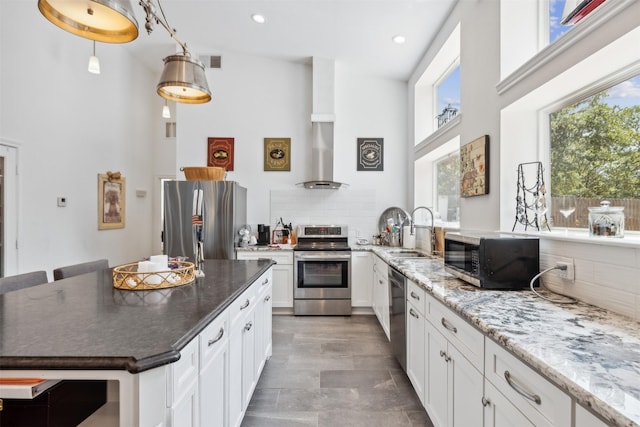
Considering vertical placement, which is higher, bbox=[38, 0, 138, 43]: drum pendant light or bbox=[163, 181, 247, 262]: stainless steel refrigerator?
bbox=[38, 0, 138, 43]: drum pendant light

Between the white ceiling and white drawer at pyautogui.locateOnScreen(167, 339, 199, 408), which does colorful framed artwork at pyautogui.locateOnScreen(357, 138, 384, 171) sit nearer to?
the white ceiling

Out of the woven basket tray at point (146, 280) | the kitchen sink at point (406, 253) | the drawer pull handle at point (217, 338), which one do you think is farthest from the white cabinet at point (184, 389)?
the kitchen sink at point (406, 253)

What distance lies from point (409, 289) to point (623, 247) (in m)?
1.20

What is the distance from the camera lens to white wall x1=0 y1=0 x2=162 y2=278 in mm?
3219

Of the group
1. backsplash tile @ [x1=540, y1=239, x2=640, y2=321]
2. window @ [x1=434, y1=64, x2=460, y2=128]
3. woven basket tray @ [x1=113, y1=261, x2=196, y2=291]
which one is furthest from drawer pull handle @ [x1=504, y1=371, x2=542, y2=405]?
window @ [x1=434, y1=64, x2=460, y2=128]

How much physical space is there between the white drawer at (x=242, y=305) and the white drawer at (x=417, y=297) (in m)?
1.08

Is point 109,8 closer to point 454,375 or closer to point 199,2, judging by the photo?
point 454,375

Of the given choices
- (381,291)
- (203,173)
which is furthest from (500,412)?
(203,173)

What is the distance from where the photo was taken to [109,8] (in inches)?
53.0

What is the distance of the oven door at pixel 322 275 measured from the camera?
156 inches

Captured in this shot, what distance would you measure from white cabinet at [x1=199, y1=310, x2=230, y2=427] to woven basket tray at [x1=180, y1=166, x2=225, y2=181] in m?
2.83

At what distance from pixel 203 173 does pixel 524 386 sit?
384 centimetres

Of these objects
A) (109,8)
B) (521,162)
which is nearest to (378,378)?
(521,162)

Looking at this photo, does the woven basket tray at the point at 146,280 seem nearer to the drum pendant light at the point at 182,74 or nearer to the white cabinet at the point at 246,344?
the white cabinet at the point at 246,344
